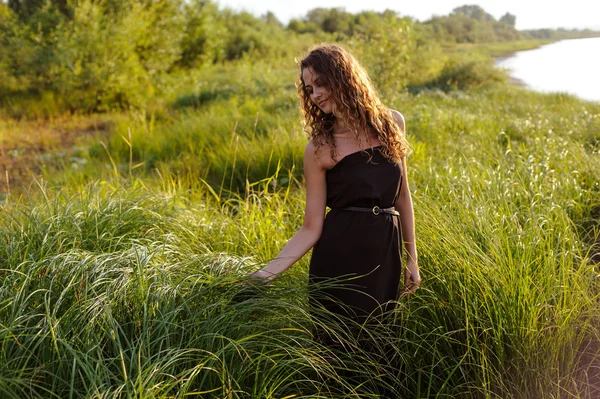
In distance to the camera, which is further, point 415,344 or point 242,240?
point 242,240

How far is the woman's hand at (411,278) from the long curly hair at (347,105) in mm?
529

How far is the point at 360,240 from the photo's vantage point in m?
2.59

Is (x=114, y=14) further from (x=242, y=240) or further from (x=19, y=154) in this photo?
(x=242, y=240)

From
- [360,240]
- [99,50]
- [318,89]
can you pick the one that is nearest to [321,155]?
[318,89]

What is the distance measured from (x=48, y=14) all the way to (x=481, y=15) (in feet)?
72.5

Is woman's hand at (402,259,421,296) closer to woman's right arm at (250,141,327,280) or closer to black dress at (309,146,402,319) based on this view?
black dress at (309,146,402,319)

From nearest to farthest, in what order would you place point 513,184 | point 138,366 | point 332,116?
point 138,366 < point 332,116 < point 513,184

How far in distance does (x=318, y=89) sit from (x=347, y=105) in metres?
0.15

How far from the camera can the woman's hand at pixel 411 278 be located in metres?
2.79

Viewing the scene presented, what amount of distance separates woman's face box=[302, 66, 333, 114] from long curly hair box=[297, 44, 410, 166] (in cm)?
1

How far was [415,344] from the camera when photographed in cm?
279

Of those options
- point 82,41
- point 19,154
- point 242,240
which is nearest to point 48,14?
point 82,41

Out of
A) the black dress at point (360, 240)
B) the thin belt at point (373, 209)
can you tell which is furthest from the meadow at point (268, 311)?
the thin belt at point (373, 209)

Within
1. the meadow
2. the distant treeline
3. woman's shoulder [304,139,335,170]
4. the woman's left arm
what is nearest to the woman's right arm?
woman's shoulder [304,139,335,170]
